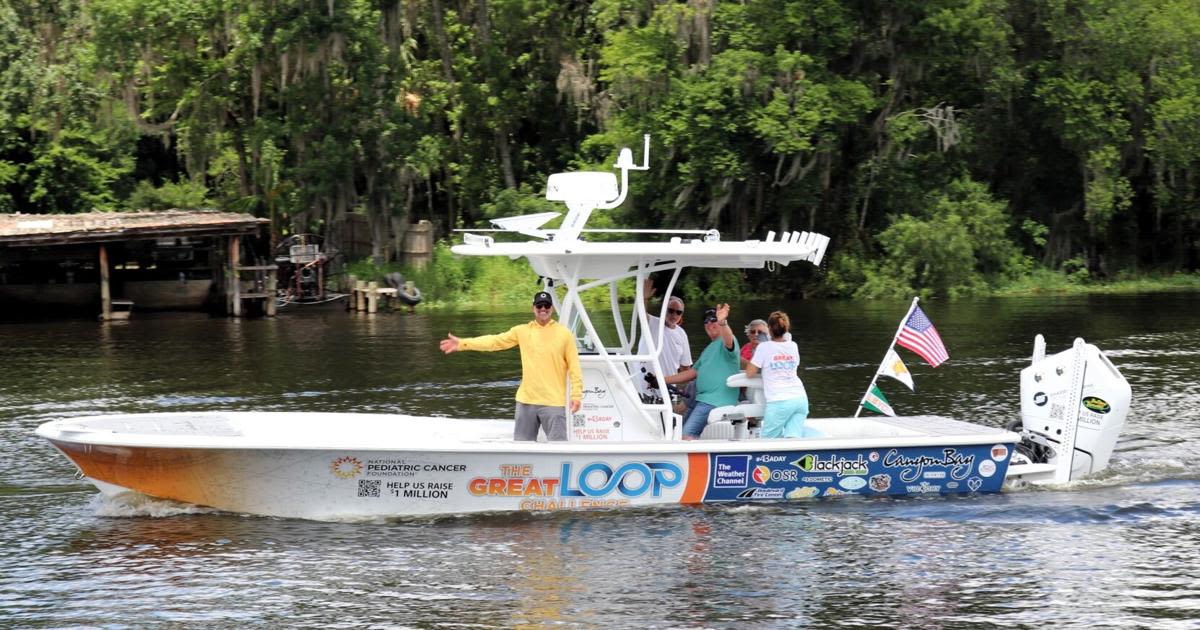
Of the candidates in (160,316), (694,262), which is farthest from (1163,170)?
(694,262)

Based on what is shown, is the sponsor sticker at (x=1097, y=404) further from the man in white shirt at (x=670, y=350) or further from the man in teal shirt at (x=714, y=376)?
the man in white shirt at (x=670, y=350)

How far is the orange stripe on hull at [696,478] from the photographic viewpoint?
11906 millimetres

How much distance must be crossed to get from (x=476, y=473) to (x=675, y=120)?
27.5 meters

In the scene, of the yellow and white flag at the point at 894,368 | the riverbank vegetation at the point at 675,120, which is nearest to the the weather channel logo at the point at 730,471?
the yellow and white flag at the point at 894,368

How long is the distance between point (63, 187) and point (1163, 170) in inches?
1282

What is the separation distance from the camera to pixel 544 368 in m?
11.7

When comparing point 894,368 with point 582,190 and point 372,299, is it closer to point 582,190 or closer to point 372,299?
point 582,190

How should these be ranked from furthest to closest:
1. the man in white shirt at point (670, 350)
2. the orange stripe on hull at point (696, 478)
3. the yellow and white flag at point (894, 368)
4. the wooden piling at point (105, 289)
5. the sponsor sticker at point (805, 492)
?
the wooden piling at point (105, 289) → the yellow and white flag at point (894, 368) → the man in white shirt at point (670, 350) → the sponsor sticker at point (805, 492) → the orange stripe on hull at point (696, 478)

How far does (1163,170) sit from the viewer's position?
43531 mm

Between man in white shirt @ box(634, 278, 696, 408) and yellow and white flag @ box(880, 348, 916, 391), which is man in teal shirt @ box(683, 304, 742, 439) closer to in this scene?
man in white shirt @ box(634, 278, 696, 408)

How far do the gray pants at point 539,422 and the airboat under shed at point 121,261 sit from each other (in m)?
24.4

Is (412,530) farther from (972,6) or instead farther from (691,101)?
(972,6)

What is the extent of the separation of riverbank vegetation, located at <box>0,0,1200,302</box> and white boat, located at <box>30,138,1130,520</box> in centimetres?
2554

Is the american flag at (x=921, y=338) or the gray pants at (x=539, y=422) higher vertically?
the american flag at (x=921, y=338)
